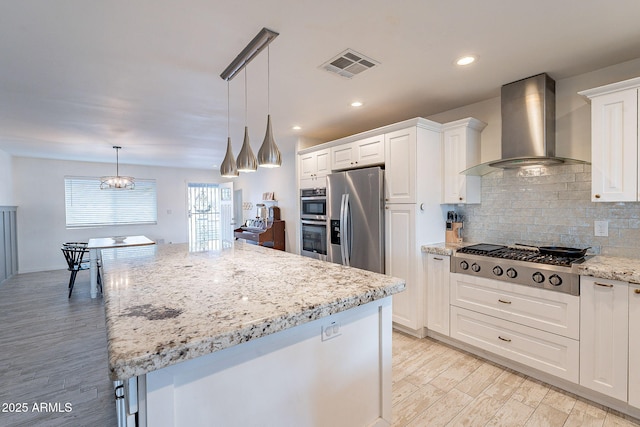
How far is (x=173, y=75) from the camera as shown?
2.40m

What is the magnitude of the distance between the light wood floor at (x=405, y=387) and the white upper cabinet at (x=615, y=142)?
1456mm

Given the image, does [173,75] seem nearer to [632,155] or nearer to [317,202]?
[317,202]

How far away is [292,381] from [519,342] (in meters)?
2.00

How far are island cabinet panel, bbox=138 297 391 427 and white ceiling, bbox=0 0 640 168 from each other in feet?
5.35

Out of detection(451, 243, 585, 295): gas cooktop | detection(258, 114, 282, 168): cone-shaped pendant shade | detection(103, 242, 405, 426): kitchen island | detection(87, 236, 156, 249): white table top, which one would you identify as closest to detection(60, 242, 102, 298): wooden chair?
detection(87, 236, 156, 249): white table top

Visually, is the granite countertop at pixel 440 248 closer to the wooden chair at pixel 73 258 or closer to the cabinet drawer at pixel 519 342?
the cabinet drawer at pixel 519 342

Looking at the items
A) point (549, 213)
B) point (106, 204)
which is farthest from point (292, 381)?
point (106, 204)

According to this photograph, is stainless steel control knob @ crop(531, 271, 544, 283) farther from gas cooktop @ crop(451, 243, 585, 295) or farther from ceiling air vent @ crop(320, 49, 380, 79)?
ceiling air vent @ crop(320, 49, 380, 79)

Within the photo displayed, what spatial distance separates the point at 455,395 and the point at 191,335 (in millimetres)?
2000

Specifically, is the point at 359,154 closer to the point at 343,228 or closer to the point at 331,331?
the point at 343,228

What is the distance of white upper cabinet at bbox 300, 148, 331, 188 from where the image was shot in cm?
380

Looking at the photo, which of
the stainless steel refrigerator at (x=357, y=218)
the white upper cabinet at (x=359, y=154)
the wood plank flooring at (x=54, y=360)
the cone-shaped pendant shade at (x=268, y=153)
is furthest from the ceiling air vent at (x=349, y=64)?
the wood plank flooring at (x=54, y=360)

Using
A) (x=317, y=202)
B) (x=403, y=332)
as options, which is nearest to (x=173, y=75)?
(x=317, y=202)

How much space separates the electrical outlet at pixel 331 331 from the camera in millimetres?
1275
